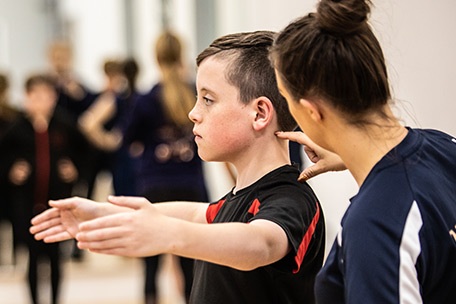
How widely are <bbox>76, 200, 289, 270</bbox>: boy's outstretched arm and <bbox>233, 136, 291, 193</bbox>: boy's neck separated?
357 millimetres

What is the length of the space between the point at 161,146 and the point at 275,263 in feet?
10.3

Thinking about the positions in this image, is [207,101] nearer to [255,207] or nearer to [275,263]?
[255,207]

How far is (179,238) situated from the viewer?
1528 millimetres

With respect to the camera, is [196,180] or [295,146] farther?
[196,180]

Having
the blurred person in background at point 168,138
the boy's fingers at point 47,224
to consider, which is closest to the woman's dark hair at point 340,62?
the boy's fingers at point 47,224

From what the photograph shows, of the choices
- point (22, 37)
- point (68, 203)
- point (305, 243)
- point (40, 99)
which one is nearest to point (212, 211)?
point (305, 243)

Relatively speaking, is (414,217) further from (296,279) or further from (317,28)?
(296,279)

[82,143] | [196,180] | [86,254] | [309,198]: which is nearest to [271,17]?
[196,180]

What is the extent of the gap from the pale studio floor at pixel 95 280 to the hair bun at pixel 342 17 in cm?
397

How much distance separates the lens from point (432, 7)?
295 centimetres

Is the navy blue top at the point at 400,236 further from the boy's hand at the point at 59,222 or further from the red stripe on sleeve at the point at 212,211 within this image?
the red stripe on sleeve at the point at 212,211

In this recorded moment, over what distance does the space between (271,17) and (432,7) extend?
1775 mm

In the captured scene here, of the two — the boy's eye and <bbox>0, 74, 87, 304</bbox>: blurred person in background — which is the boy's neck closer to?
the boy's eye

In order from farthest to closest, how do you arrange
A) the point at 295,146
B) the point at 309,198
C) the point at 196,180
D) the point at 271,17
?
1. the point at 196,180
2. the point at 271,17
3. the point at 295,146
4. the point at 309,198
